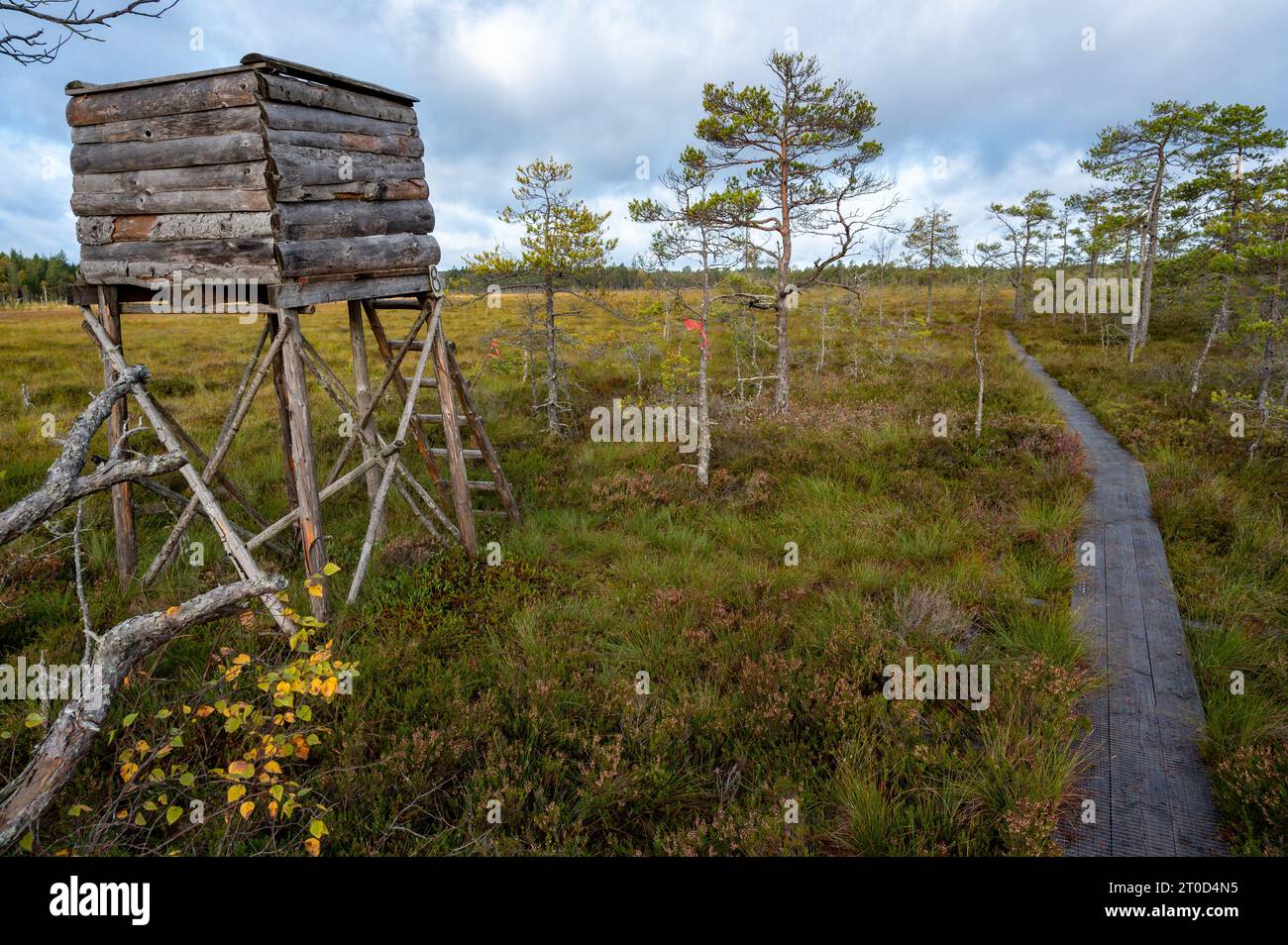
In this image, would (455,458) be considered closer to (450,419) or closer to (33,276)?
(450,419)

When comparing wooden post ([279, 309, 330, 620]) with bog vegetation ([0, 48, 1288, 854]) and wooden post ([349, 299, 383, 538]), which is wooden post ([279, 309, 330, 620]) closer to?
bog vegetation ([0, 48, 1288, 854])

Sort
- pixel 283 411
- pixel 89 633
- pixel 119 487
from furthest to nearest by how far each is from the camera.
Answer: pixel 283 411, pixel 119 487, pixel 89 633

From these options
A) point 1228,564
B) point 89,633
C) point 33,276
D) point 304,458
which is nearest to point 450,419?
point 304,458

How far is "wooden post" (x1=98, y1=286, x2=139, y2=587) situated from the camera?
6.17 meters

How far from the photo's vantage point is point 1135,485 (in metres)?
9.42

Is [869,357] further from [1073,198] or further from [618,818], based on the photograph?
[618,818]

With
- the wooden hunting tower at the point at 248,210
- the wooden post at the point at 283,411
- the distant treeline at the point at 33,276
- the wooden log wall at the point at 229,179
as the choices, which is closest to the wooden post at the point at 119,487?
the wooden hunting tower at the point at 248,210

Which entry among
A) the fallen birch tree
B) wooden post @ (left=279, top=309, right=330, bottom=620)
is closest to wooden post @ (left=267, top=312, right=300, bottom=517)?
wooden post @ (left=279, top=309, right=330, bottom=620)

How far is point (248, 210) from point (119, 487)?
3.41 metres

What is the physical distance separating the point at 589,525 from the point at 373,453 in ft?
9.75

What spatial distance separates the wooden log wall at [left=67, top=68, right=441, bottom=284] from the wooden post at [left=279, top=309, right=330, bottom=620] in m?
0.62

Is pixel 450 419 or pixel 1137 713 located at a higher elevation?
pixel 450 419

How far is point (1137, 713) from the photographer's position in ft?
14.7
